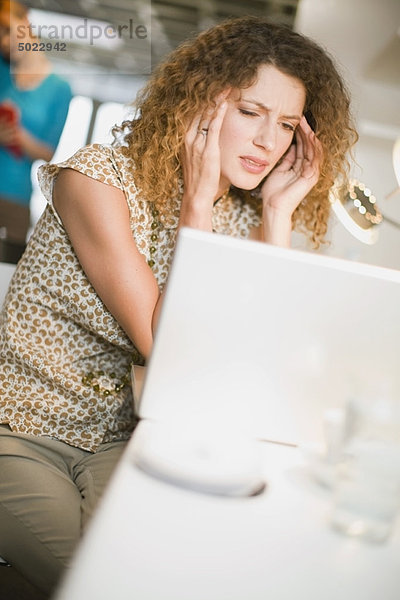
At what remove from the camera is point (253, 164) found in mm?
1619

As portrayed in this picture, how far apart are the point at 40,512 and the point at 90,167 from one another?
649 millimetres

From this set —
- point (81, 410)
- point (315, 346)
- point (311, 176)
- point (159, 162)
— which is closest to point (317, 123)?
point (311, 176)

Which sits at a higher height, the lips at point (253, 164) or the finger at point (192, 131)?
the finger at point (192, 131)

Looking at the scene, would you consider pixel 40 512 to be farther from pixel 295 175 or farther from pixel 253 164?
pixel 295 175

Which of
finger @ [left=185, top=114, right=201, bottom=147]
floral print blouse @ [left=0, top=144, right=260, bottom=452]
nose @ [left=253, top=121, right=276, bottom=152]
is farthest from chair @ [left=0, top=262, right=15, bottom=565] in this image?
nose @ [left=253, top=121, right=276, bottom=152]

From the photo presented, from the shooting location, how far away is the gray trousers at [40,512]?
3.86 feet

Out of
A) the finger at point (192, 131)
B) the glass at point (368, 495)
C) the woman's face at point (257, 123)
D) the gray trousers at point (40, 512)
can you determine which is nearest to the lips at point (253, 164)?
the woman's face at point (257, 123)

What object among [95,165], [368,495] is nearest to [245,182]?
[95,165]

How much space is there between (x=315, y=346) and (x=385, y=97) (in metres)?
2.05

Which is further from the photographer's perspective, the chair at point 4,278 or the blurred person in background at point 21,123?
the blurred person in background at point 21,123

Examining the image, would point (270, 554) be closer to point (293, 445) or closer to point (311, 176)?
point (293, 445)

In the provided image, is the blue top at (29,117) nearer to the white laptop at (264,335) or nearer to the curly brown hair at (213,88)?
the curly brown hair at (213,88)

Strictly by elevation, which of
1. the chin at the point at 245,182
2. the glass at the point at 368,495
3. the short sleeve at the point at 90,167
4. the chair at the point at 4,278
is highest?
the chin at the point at 245,182

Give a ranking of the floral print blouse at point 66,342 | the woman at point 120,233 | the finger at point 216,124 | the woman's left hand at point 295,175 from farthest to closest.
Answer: the woman's left hand at point 295,175, the finger at point 216,124, the floral print blouse at point 66,342, the woman at point 120,233
